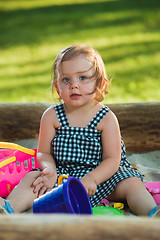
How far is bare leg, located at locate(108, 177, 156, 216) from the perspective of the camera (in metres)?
1.41

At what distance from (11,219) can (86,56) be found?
38.0 inches

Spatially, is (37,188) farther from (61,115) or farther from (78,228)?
(78,228)

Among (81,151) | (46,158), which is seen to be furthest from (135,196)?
(46,158)

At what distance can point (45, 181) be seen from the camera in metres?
1.48

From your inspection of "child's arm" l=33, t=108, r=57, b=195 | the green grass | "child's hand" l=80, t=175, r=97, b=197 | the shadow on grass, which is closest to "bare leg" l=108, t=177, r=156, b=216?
"child's hand" l=80, t=175, r=97, b=197

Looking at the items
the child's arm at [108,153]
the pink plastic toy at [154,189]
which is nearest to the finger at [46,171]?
the child's arm at [108,153]

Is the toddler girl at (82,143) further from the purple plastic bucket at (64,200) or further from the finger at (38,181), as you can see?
the purple plastic bucket at (64,200)

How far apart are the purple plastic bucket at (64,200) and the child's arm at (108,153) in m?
0.12

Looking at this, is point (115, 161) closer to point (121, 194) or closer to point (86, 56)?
point (121, 194)

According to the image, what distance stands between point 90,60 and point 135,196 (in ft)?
1.71

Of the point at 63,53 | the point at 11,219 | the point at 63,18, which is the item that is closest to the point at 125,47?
the point at 63,18

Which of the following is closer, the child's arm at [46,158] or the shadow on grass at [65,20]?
the child's arm at [46,158]

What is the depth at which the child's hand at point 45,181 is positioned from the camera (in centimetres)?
148

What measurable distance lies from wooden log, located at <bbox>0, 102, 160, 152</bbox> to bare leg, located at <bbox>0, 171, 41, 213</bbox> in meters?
0.61
